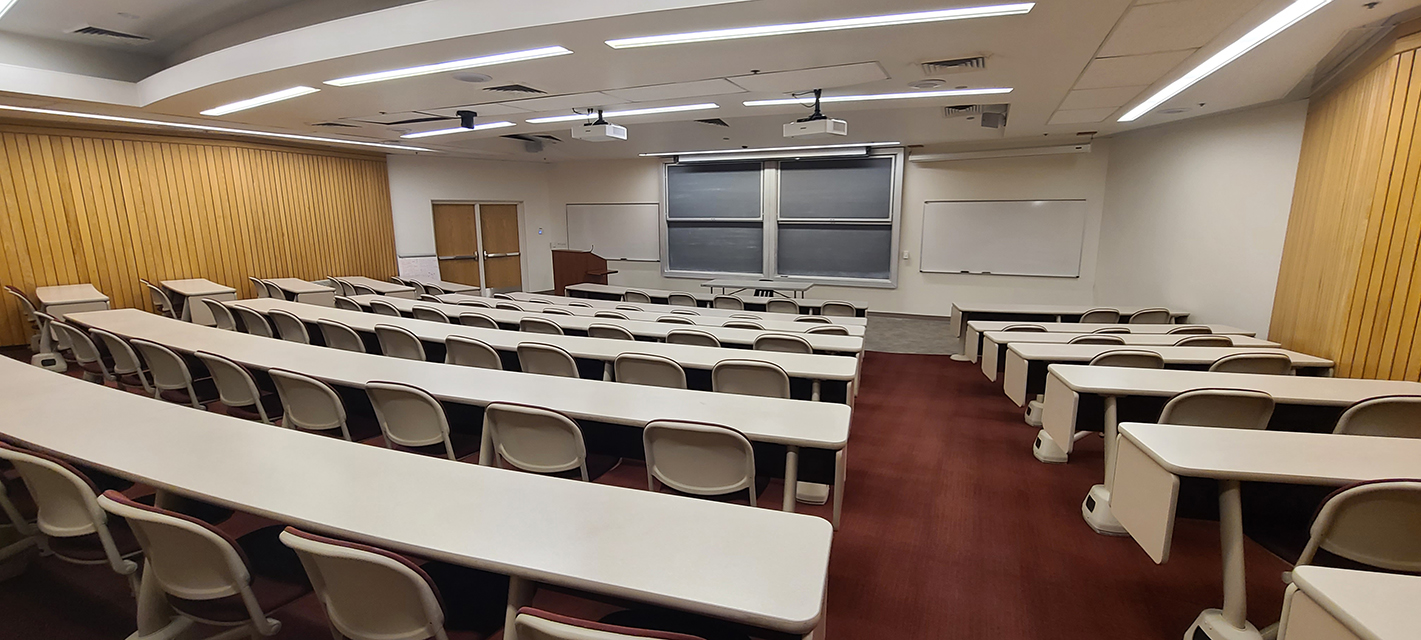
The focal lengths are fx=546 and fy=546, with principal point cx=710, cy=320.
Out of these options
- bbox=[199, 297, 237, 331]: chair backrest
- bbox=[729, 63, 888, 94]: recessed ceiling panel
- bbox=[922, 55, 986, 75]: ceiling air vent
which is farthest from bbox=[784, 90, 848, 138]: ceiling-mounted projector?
bbox=[199, 297, 237, 331]: chair backrest

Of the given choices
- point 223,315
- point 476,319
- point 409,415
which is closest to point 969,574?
point 409,415

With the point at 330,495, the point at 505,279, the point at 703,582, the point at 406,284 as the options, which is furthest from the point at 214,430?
the point at 505,279

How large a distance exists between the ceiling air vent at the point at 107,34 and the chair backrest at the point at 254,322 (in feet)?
8.73

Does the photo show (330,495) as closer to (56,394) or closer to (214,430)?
(214,430)

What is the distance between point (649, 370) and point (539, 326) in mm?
1700

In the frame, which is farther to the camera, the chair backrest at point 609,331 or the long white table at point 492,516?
the chair backrest at point 609,331

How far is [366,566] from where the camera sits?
1402mm

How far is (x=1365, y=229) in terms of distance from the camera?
3662mm

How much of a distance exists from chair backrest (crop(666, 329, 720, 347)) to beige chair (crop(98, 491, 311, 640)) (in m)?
2.82

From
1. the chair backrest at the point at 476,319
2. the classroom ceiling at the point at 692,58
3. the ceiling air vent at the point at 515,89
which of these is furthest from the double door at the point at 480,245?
the ceiling air vent at the point at 515,89

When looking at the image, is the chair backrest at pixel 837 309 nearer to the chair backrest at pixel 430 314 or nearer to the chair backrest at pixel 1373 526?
the chair backrest at pixel 430 314

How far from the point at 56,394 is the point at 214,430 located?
1.27 meters

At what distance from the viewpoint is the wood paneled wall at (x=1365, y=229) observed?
11.1 feet

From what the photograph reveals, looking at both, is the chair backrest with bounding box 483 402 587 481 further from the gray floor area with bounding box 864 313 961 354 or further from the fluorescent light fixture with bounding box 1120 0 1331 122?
the gray floor area with bounding box 864 313 961 354
